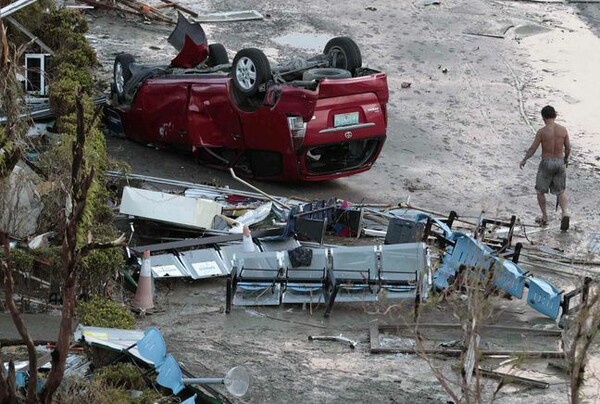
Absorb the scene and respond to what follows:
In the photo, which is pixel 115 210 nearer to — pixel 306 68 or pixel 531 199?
pixel 306 68

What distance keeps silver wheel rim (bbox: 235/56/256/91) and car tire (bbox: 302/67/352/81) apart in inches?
27.6

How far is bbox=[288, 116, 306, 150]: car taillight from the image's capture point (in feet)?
50.3

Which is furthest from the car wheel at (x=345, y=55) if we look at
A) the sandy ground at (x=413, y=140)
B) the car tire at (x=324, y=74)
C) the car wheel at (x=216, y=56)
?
the car wheel at (x=216, y=56)

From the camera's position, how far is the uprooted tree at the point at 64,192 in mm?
8234

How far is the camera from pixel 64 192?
487 inches

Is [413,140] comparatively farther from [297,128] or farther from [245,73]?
[245,73]

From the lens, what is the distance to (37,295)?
39.3 feet

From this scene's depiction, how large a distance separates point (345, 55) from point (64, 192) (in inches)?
215

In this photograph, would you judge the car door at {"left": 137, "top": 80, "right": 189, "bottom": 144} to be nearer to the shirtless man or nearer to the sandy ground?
the sandy ground

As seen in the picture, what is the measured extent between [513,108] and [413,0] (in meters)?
6.98

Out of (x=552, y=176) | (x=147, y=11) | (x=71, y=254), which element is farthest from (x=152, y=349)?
(x=147, y=11)

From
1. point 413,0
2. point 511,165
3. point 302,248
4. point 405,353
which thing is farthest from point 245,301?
point 413,0

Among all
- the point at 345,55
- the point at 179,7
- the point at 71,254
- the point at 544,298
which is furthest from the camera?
the point at 179,7

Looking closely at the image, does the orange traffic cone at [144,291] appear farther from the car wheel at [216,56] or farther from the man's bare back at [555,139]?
the car wheel at [216,56]
